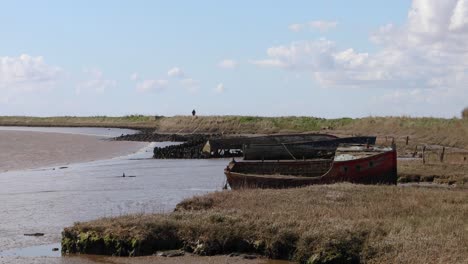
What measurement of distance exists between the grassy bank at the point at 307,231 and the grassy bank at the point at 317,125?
124 feet

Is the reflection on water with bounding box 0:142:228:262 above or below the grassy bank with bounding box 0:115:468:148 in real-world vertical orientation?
below

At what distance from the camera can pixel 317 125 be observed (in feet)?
294

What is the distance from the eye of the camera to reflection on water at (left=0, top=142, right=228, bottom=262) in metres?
20.4

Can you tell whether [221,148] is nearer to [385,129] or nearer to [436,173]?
[385,129]

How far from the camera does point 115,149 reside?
67.9 m

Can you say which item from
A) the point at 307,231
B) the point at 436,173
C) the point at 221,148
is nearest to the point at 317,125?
the point at 221,148

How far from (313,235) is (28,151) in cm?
5331

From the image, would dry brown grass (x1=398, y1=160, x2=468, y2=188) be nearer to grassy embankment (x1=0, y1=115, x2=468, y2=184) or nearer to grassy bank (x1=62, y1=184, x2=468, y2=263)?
grassy embankment (x1=0, y1=115, x2=468, y2=184)

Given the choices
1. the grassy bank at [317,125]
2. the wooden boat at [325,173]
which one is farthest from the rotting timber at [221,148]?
the wooden boat at [325,173]

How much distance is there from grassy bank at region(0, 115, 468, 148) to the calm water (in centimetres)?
2112

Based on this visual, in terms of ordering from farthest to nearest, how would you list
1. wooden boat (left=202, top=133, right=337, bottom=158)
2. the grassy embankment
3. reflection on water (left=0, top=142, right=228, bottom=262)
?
wooden boat (left=202, top=133, right=337, bottom=158) < the grassy embankment < reflection on water (left=0, top=142, right=228, bottom=262)

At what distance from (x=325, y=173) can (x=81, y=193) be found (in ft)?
32.3

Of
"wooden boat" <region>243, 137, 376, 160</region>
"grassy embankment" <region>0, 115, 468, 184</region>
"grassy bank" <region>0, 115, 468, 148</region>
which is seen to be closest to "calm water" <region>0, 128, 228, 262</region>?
"wooden boat" <region>243, 137, 376, 160</region>

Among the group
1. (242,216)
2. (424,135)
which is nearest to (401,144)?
(424,135)
